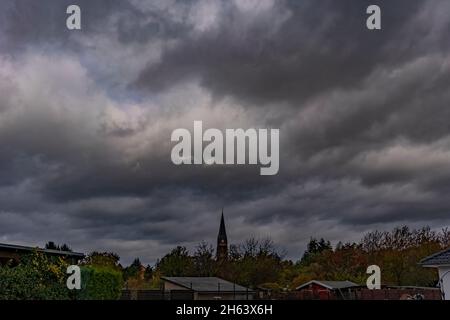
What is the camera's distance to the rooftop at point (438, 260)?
19.1 m

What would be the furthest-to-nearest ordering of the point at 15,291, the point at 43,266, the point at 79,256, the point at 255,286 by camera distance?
the point at 79,256
the point at 255,286
the point at 43,266
the point at 15,291

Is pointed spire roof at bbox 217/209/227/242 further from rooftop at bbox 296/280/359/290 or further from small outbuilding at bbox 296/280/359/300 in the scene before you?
rooftop at bbox 296/280/359/290

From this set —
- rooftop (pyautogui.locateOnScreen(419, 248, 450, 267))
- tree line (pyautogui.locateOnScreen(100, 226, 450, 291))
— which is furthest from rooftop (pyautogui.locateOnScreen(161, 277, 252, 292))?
rooftop (pyautogui.locateOnScreen(419, 248, 450, 267))

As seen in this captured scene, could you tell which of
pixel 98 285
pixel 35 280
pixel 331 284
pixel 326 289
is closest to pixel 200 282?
pixel 98 285

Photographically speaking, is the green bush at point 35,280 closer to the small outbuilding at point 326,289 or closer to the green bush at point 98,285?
the green bush at point 98,285

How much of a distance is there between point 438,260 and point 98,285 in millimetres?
12142

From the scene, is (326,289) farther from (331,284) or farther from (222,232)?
(222,232)

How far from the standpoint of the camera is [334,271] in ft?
63.9

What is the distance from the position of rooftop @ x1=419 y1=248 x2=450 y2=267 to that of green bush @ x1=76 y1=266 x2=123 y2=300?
434 inches

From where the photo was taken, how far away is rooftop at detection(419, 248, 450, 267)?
19.1 metres
